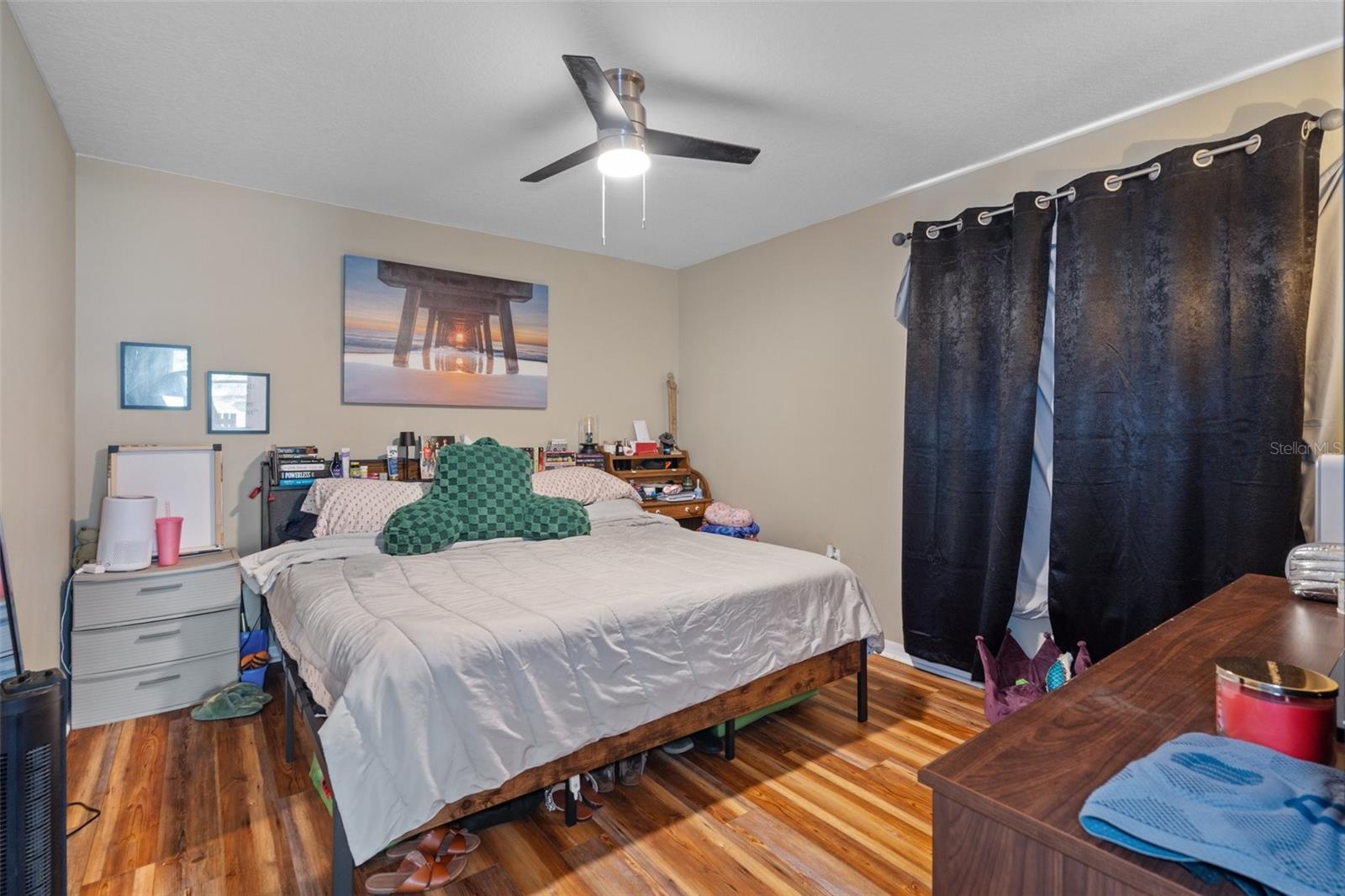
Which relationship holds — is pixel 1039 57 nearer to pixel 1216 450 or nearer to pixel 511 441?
pixel 1216 450

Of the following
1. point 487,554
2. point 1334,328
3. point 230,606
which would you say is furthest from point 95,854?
point 1334,328

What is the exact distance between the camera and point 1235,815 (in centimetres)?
62

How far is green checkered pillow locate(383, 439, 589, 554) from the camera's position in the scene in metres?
2.99

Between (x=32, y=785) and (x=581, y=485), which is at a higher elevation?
(x=581, y=485)

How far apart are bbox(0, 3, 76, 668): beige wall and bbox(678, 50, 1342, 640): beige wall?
11.4ft

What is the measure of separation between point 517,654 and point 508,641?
0.15ft

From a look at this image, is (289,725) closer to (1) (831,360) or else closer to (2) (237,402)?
(2) (237,402)

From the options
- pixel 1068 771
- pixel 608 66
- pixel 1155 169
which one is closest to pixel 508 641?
pixel 1068 771

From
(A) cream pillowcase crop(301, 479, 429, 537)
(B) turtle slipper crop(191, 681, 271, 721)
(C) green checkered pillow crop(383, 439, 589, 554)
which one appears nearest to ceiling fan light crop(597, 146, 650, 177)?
(C) green checkered pillow crop(383, 439, 589, 554)

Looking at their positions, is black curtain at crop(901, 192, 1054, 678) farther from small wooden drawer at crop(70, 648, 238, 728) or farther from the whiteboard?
the whiteboard

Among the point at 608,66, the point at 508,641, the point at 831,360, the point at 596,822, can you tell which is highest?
the point at 608,66

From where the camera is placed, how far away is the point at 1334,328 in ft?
7.17

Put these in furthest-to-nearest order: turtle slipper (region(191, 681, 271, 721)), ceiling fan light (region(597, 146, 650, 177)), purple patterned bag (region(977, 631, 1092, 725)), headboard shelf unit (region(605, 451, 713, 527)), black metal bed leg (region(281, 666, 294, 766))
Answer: headboard shelf unit (region(605, 451, 713, 527)), turtle slipper (region(191, 681, 271, 721)), purple patterned bag (region(977, 631, 1092, 725)), black metal bed leg (region(281, 666, 294, 766)), ceiling fan light (region(597, 146, 650, 177))

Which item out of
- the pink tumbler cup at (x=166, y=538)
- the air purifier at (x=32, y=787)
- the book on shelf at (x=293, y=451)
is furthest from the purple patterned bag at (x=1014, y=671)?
the pink tumbler cup at (x=166, y=538)
